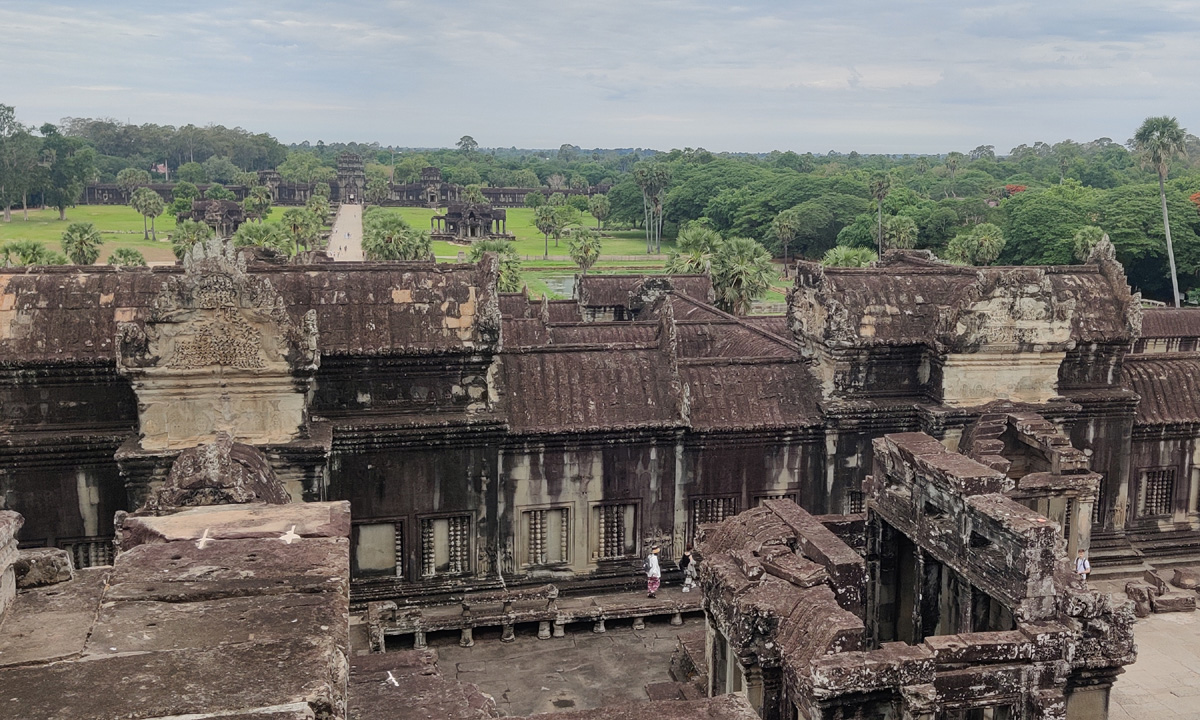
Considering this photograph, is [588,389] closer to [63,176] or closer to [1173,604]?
[1173,604]

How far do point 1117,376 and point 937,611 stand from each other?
381 inches

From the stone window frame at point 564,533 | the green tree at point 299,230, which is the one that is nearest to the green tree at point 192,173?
the green tree at point 299,230

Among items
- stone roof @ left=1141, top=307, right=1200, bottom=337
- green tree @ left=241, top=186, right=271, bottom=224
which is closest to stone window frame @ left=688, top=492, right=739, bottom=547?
stone roof @ left=1141, top=307, right=1200, bottom=337

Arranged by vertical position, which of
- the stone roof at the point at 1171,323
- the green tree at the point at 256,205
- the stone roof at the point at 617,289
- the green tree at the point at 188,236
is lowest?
the stone roof at the point at 1171,323

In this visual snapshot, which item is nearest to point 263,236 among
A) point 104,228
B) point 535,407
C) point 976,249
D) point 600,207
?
point 976,249

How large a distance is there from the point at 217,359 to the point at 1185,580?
18045mm

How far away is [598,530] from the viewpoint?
60.5 ft

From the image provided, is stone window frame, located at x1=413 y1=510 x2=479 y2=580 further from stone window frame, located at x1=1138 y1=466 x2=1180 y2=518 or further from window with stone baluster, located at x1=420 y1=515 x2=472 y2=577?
stone window frame, located at x1=1138 y1=466 x2=1180 y2=518

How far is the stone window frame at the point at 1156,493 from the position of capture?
68.5 ft

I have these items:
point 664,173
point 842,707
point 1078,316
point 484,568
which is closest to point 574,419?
point 484,568

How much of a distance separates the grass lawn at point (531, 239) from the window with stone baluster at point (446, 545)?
2881 inches

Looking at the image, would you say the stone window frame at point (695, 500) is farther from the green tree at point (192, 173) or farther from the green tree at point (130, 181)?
the green tree at point (192, 173)

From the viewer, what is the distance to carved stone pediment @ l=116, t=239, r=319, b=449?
15.3m

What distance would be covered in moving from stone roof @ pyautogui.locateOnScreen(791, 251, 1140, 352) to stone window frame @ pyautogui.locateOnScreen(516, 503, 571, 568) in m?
5.76
